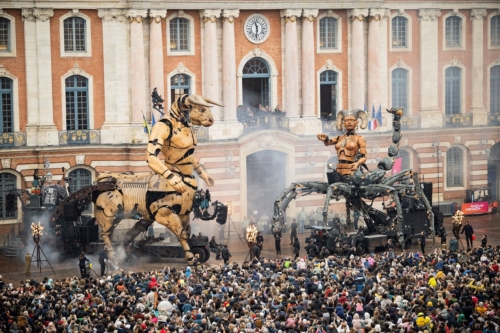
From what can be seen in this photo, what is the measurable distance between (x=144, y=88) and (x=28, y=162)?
857 centimetres

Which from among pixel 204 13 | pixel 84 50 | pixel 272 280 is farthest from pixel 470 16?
pixel 272 280

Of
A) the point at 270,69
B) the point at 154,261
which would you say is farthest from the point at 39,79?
the point at 154,261

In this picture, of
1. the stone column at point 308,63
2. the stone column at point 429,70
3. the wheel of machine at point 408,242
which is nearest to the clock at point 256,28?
the stone column at point 308,63

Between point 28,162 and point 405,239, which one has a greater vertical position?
point 28,162

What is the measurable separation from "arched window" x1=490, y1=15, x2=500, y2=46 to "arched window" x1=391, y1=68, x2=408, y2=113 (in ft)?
23.2

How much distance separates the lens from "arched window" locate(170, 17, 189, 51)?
7425 centimetres

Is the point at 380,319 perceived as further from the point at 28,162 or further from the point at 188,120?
the point at 28,162

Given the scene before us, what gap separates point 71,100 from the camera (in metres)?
72.8

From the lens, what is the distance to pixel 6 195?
71.2 meters

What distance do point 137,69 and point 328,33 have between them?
44.3 ft

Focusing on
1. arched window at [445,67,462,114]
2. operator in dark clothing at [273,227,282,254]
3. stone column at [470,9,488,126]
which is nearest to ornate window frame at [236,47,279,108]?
arched window at [445,67,462,114]

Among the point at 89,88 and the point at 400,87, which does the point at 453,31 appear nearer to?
the point at 400,87

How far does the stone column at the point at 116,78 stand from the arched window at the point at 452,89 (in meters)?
23.1

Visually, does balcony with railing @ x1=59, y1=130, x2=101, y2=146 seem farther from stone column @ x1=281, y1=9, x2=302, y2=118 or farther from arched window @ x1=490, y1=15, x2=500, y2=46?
arched window @ x1=490, y1=15, x2=500, y2=46
